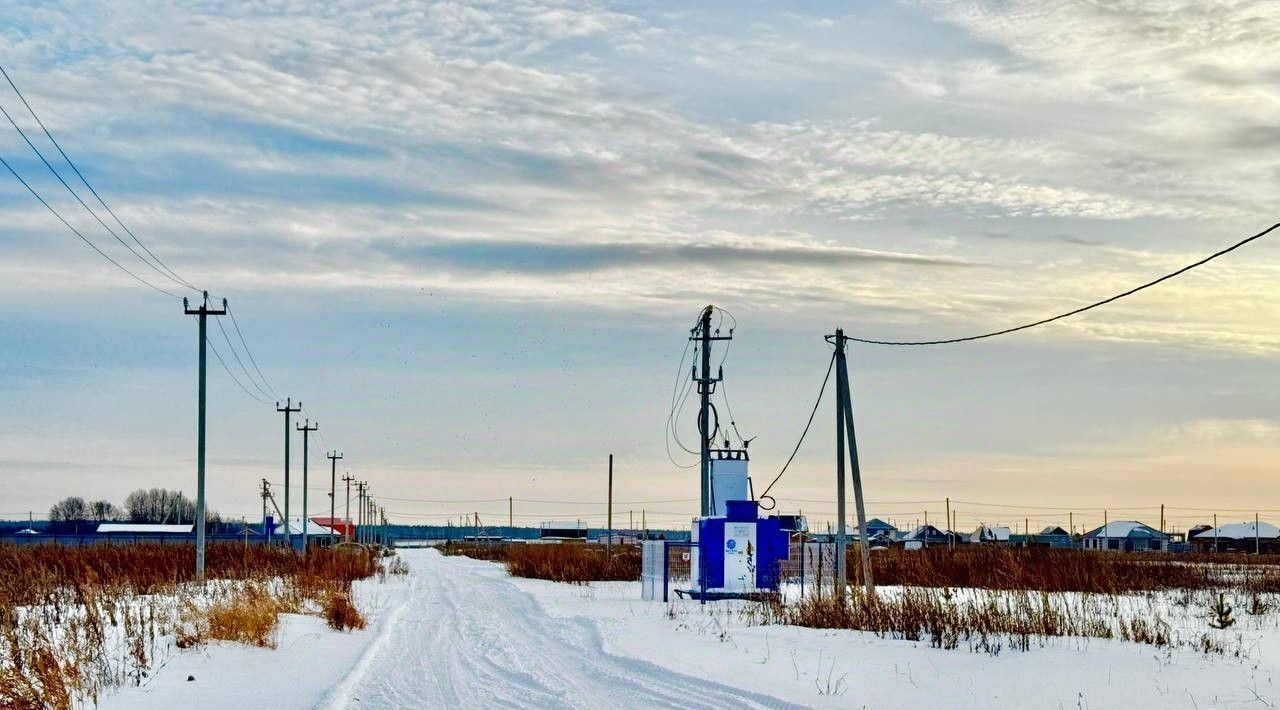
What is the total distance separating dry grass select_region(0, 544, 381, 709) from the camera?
39.5 feet

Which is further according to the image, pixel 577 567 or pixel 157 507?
pixel 157 507

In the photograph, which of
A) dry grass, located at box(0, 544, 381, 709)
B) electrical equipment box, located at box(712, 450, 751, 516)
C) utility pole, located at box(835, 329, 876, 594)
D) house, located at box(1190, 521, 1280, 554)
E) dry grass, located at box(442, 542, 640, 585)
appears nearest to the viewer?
dry grass, located at box(0, 544, 381, 709)

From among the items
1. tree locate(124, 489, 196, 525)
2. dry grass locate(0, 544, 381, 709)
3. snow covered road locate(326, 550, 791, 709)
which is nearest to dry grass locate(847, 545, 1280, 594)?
snow covered road locate(326, 550, 791, 709)

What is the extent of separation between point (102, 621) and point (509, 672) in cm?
492

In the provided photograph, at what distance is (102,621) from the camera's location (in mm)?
16344

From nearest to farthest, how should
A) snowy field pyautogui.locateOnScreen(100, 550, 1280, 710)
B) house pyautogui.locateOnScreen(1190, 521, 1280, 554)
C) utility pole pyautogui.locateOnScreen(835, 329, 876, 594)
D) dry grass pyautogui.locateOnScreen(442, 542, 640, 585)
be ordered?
→ snowy field pyautogui.locateOnScreen(100, 550, 1280, 710)
utility pole pyautogui.locateOnScreen(835, 329, 876, 594)
dry grass pyautogui.locateOnScreen(442, 542, 640, 585)
house pyautogui.locateOnScreen(1190, 521, 1280, 554)

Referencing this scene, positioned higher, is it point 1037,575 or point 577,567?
point 1037,575

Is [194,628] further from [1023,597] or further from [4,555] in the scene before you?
[4,555]

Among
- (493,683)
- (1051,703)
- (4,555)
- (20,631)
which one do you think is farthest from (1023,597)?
(4,555)

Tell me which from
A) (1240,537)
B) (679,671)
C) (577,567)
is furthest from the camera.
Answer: (1240,537)

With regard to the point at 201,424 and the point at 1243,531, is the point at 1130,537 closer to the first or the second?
the point at 1243,531

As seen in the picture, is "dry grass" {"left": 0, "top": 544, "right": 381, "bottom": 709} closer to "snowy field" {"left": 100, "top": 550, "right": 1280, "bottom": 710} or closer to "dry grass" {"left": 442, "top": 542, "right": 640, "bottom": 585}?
"snowy field" {"left": 100, "top": 550, "right": 1280, "bottom": 710}

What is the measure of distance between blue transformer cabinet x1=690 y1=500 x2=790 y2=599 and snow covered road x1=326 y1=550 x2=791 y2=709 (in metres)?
6.62

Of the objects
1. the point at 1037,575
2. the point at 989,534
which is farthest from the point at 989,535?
the point at 1037,575
